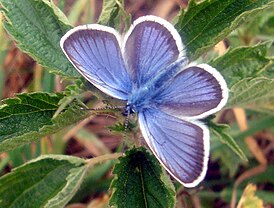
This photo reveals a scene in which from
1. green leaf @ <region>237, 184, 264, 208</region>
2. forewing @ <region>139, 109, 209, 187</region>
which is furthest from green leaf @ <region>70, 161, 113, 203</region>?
forewing @ <region>139, 109, 209, 187</region>

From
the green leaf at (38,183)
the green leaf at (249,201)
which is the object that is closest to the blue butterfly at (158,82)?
the green leaf at (38,183)

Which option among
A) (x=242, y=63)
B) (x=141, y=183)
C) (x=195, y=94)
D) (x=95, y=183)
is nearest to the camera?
(x=195, y=94)

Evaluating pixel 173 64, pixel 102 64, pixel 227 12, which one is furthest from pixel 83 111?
pixel 227 12

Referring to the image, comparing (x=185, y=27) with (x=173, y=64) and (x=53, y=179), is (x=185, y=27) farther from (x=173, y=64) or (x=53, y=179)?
(x=53, y=179)

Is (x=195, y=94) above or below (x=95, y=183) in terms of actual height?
above

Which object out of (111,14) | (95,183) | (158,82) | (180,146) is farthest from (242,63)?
(95,183)

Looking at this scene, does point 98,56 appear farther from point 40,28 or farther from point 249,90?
point 249,90

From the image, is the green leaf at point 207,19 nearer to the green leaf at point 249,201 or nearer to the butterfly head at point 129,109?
the butterfly head at point 129,109

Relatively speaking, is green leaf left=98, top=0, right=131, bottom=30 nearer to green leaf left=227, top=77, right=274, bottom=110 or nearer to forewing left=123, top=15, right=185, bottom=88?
forewing left=123, top=15, right=185, bottom=88
